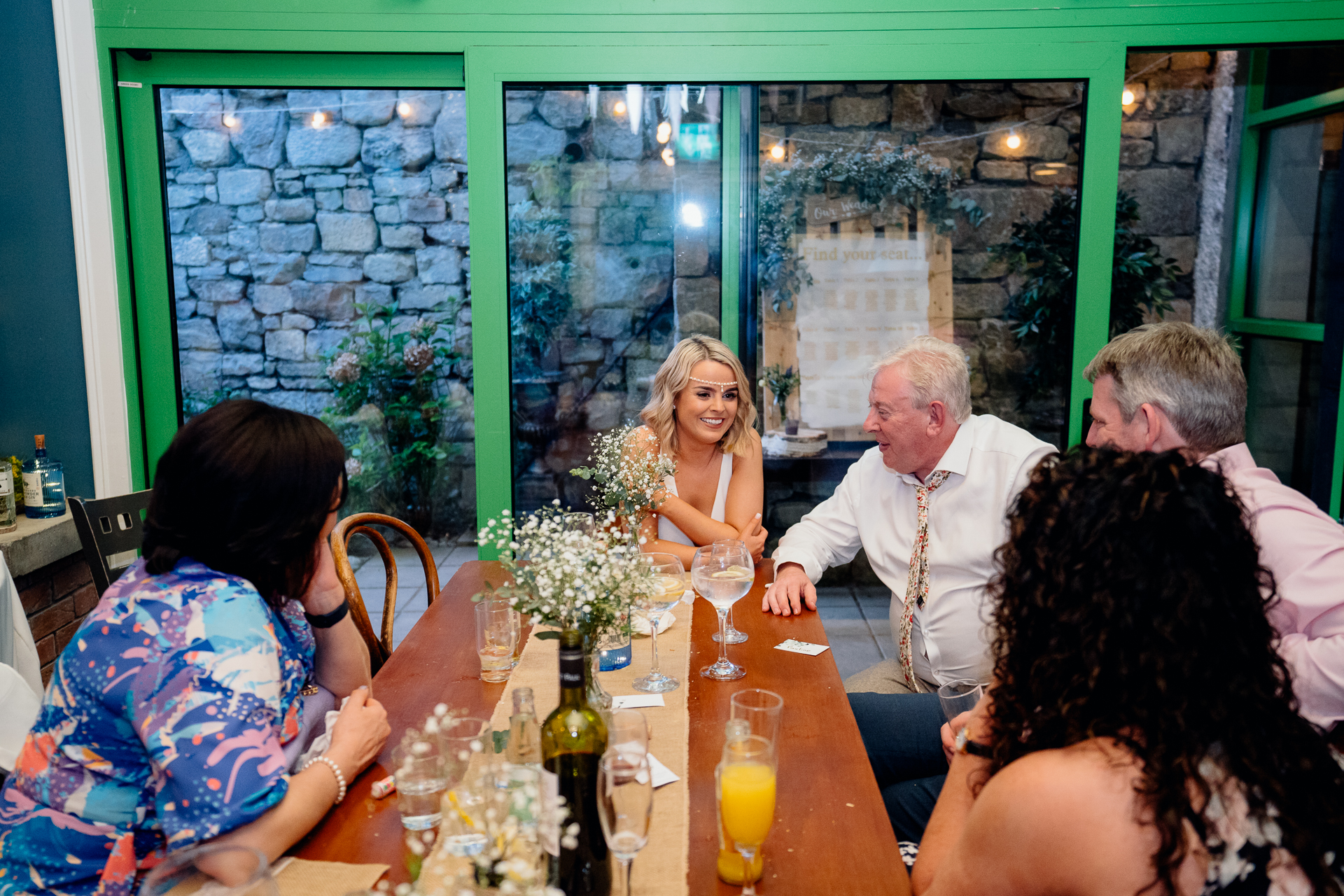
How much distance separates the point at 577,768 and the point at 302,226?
11.1 ft

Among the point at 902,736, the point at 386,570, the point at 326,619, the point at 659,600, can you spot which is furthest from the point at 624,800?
the point at 386,570

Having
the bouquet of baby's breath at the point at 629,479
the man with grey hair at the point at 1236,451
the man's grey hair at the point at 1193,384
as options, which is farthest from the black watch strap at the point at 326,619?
the man's grey hair at the point at 1193,384

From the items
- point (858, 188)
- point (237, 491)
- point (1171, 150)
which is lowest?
point (237, 491)

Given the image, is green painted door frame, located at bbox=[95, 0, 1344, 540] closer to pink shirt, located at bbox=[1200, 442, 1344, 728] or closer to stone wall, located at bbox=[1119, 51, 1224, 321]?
stone wall, located at bbox=[1119, 51, 1224, 321]

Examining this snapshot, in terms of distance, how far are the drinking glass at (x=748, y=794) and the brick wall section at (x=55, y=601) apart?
94.3 inches

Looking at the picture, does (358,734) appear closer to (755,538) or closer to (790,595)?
(790,595)

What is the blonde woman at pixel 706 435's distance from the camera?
298 centimetres

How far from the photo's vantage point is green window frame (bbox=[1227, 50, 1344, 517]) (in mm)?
3416

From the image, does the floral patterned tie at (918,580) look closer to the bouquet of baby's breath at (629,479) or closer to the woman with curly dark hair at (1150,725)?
the bouquet of baby's breath at (629,479)

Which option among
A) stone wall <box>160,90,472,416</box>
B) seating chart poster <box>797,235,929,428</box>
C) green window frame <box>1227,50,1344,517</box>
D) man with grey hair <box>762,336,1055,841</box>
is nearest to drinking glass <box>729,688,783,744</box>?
man with grey hair <box>762,336,1055,841</box>

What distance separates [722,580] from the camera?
179 cm

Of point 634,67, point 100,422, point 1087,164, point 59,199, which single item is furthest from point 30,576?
point 1087,164

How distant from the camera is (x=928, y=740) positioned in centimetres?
203

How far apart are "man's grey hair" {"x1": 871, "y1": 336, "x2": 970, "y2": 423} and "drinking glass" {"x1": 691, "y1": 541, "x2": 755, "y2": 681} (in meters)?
0.81
